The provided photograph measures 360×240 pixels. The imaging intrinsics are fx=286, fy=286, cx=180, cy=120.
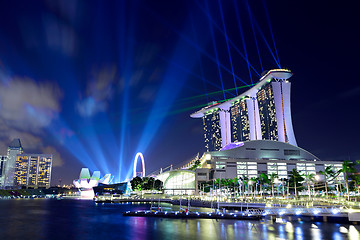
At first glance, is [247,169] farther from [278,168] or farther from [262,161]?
[278,168]

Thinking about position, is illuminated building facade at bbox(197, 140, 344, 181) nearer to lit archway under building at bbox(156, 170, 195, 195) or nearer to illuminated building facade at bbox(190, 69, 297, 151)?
illuminated building facade at bbox(190, 69, 297, 151)

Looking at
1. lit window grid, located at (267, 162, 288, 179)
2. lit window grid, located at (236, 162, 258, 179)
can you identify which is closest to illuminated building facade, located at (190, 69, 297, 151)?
lit window grid, located at (267, 162, 288, 179)

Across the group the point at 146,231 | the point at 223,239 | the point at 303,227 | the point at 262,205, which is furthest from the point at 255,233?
the point at 262,205

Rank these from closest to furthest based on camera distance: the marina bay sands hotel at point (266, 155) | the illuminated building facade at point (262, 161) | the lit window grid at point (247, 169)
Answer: the lit window grid at point (247, 169) < the illuminated building facade at point (262, 161) < the marina bay sands hotel at point (266, 155)

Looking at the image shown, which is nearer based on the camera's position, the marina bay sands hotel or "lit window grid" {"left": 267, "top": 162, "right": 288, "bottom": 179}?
"lit window grid" {"left": 267, "top": 162, "right": 288, "bottom": 179}

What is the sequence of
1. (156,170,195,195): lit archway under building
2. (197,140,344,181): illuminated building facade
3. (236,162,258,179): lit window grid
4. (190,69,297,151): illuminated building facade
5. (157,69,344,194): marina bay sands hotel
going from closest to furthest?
(236,162,258,179): lit window grid, (197,140,344,181): illuminated building facade, (157,69,344,194): marina bay sands hotel, (156,170,195,195): lit archway under building, (190,69,297,151): illuminated building facade

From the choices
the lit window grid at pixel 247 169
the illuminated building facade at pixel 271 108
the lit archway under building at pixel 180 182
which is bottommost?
the lit archway under building at pixel 180 182

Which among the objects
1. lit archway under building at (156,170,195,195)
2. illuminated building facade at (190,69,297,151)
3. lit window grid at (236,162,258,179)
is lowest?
lit archway under building at (156,170,195,195)

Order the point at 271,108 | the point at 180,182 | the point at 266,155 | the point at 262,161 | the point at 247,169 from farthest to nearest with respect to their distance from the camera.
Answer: the point at 271,108 → the point at 180,182 → the point at 266,155 → the point at 262,161 → the point at 247,169

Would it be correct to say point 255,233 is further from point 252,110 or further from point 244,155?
point 252,110

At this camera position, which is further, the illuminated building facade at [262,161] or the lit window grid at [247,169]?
the illuminated building facade at [262,161]

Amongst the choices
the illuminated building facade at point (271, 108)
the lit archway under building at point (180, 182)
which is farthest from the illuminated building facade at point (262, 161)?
the lit archway under building at point (180, 182)

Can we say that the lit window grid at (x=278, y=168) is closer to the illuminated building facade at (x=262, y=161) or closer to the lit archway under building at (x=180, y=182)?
the illuminated building facade at (x=262, y=161)

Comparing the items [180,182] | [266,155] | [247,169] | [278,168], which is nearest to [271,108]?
[266,155]
